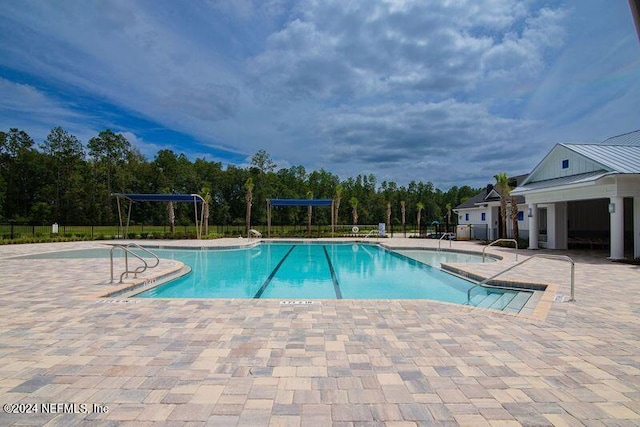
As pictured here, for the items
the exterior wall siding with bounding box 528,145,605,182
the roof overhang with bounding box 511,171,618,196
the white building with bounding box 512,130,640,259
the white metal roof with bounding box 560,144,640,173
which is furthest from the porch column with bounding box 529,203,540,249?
the white metal roof with bounding box 560,144,640,173

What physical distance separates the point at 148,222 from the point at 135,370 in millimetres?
43330

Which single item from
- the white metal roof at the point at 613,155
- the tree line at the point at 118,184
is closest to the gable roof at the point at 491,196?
the white metal roof at the point at 613,155

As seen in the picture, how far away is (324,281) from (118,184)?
135 ft

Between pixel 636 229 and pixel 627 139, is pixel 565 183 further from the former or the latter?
pixel 627 139

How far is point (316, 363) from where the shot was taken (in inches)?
133

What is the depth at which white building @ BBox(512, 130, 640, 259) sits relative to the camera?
12.1 m

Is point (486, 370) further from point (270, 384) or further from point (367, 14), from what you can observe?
point (367, 14)

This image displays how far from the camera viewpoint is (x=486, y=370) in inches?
127

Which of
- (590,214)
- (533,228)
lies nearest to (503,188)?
(533,228)

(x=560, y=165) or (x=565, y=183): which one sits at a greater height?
(x=560, y=165)

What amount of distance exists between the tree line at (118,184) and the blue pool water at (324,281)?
22479 mm

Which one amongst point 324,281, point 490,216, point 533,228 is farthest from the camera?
point 490,216

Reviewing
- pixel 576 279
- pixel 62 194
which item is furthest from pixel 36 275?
pixel 62 194

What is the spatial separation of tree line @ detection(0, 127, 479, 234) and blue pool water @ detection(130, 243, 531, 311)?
22479mm
